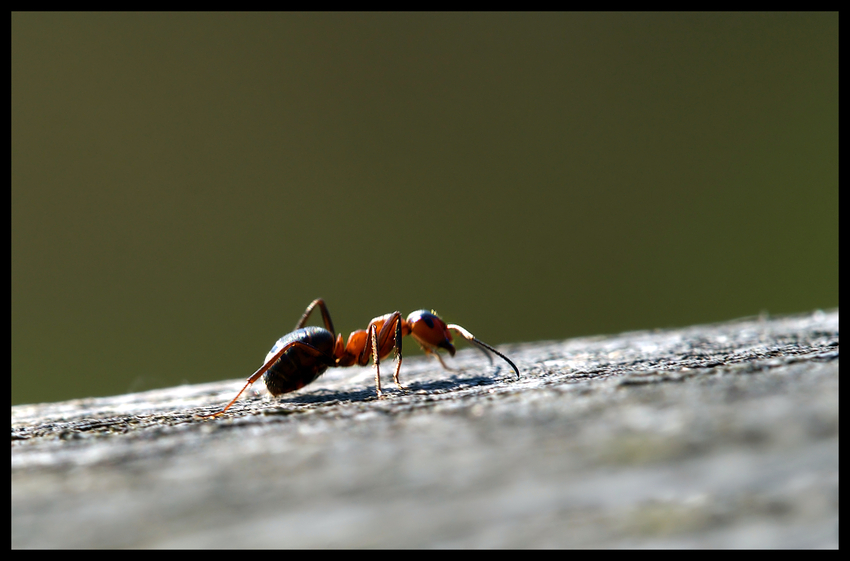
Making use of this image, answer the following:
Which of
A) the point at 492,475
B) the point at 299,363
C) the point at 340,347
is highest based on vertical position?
the point at 340,347

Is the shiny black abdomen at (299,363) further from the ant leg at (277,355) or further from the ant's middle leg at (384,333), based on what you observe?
the ant's middle leg at (384,333)

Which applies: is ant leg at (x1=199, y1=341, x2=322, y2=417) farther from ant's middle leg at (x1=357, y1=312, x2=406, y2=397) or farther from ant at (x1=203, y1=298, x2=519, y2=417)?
ant's middle leg at (x1=357, y1=312, x2=406, y2=397)

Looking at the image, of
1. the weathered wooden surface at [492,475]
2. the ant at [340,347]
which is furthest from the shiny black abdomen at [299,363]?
the weathered wooden surface at [492,475]

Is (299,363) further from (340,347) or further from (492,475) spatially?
(492,475)

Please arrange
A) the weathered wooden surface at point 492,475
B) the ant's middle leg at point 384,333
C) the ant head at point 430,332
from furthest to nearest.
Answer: the ant head at point 430,332, the ant's middle leg at point 384,333, the weathered wooden surface at point 492,475

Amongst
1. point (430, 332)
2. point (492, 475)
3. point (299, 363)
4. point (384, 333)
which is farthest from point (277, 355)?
point (492, 475)

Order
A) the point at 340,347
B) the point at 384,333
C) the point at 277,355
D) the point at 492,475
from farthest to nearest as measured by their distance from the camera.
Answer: the point at 340,347 < the point at 384,333 < the point at 277,355 < the point at 492,475
